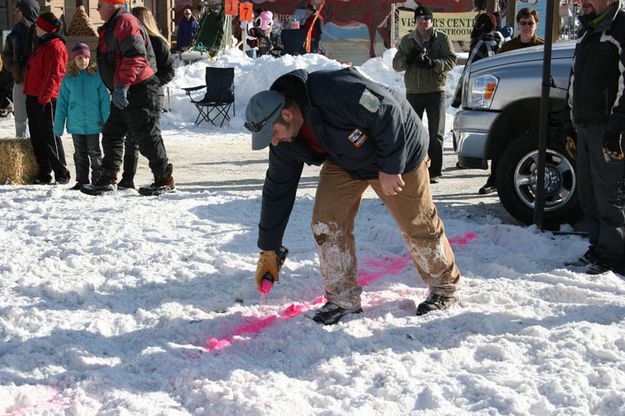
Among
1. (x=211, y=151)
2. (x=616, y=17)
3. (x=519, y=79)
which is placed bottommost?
(x=211, y=151)

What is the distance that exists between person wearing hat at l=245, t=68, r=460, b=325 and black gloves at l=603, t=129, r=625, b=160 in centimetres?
135

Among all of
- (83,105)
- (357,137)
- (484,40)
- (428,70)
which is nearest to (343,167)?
(357,137)

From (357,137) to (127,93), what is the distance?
407cm

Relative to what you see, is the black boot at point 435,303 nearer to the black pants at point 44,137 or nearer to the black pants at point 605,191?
the black pants at point 605,191

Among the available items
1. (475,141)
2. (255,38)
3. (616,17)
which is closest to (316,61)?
(255,38)

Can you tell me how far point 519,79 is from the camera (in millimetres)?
7074

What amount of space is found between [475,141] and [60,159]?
14.4ft

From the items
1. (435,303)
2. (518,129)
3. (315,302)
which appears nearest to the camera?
(435,303)

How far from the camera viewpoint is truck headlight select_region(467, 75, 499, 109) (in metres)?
7.29

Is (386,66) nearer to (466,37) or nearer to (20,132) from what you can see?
(466,37)

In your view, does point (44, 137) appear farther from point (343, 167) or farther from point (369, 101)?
point (369, 101)

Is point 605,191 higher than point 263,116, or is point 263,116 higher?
point 263,116

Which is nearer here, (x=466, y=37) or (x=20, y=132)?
(x=20, y=132)

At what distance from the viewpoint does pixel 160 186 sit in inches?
315
